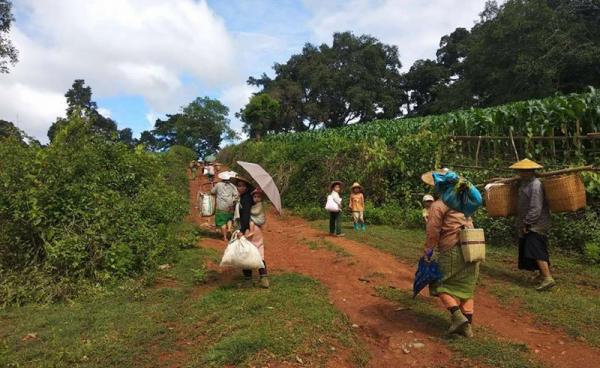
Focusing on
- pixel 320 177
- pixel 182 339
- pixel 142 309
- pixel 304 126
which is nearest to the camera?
pixel 182 339

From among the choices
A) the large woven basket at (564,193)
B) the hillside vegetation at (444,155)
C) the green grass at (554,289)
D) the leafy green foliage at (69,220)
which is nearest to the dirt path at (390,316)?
the green grass at (554,289)

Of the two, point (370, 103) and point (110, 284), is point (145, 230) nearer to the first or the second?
point (110, 284)

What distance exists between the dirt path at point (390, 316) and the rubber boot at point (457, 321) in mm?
197

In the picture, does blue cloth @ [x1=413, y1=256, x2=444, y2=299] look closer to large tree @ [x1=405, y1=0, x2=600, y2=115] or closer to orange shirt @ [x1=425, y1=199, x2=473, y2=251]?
orange shirt @ [x1=425, y1=199, x2=473, y2=251]

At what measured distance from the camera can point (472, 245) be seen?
4.87 meters

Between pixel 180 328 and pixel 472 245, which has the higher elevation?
pixel 472 245

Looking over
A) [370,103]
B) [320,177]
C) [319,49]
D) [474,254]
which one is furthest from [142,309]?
[319,49]

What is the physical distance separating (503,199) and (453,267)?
3067 mm

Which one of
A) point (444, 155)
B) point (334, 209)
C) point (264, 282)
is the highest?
point (444, 155)

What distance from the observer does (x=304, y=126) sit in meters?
58.8

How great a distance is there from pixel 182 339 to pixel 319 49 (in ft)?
195

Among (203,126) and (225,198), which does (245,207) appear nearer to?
(225,198)

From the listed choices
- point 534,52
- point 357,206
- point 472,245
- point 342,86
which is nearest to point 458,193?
point 472,245

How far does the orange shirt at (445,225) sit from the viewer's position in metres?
5.08
